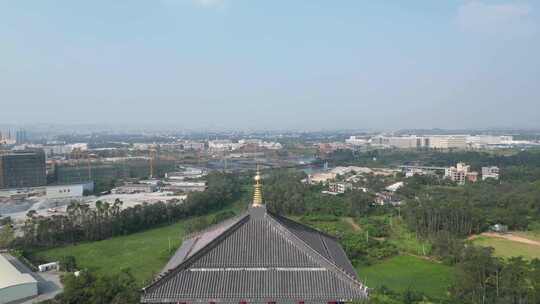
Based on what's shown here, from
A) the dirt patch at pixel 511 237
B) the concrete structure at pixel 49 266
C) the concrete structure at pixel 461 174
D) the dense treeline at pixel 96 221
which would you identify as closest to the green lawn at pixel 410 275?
the dirt patch at pixel 511 237

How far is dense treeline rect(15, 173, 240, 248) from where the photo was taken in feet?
98.3

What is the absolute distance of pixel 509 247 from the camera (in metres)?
29.4

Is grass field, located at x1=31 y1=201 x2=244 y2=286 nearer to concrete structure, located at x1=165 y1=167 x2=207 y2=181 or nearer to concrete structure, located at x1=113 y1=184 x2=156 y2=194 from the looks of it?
concrete structure, located at x1=113 y1=184 x2=156 y2=194

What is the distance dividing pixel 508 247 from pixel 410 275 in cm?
896

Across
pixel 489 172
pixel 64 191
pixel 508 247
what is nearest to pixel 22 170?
pixel 64 191

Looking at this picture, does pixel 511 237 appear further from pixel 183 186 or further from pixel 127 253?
pixel 183 186

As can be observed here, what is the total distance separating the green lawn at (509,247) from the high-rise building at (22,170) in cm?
4842

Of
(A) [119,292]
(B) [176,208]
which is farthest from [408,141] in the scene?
(A) [119,292]

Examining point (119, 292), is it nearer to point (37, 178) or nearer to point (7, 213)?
point (7, 213)

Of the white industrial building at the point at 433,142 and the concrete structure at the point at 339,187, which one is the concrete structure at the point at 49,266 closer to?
the concrete structure at the point at 339,187

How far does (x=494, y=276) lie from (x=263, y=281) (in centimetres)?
1440

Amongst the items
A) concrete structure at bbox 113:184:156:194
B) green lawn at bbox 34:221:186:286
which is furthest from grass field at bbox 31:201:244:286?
concrete structure at bbox 113:184:156:194

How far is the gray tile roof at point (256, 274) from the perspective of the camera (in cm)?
856

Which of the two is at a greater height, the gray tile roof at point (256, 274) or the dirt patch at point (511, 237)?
the gray tile roof at point (256, 274)
